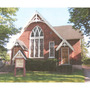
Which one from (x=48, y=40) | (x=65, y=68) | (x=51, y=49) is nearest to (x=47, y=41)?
(x=48, y=40)

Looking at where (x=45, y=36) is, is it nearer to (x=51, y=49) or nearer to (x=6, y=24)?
(x=51, y=49)

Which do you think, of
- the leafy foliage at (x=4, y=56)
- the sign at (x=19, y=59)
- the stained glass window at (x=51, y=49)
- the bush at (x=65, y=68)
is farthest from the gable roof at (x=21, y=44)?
the bush at (x=65, y=68)

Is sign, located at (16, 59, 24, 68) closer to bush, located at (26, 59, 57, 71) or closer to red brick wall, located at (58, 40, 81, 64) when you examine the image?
bush, located at (26, 59, 57, 71)

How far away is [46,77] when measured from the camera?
398 cm

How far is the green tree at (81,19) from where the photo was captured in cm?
438

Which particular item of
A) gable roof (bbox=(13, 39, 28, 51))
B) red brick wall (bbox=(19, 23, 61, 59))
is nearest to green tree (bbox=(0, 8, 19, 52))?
gable roof (bbox=(13, 39, 28, 51))

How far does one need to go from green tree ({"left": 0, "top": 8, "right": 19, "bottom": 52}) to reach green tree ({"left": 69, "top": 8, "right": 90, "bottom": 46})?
250cm

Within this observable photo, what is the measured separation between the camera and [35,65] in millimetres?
4797

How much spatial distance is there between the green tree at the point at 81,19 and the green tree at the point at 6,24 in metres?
2.50

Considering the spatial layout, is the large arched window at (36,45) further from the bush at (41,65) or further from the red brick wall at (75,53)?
the red brick wall at (75,53)

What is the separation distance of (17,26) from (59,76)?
2.72 meters

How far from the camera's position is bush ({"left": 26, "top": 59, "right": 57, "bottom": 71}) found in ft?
15.1
